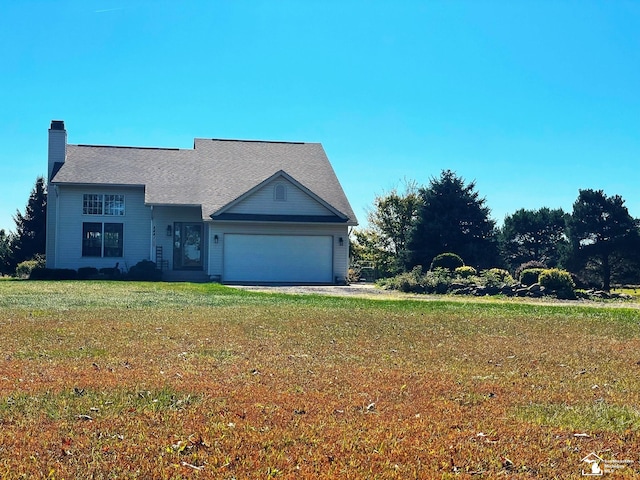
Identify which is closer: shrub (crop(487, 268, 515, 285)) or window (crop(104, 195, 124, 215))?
shrub (crop(487, 268, 515, 285))

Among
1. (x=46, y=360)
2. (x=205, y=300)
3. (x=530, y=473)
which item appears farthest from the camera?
(x=205, y=300)

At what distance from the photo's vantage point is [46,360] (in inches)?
280

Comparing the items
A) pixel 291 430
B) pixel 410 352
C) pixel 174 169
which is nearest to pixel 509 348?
pixel 410 352

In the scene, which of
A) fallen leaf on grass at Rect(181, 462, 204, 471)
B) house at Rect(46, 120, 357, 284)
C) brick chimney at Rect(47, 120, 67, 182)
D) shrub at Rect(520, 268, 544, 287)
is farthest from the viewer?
brick chimney at Rect(47, 120, 67, 182)

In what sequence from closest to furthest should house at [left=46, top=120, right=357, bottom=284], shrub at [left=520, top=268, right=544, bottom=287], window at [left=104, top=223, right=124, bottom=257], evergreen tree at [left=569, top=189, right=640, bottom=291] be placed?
1. shrub at [left=520, top=268, right=544, bottom=287]
2. house at [left=46, top=120, right=357, bottom=284]
3. window at [left=104, top=223, right=124, bottom=257]
4. evergreen tree at [left=569, top=189, right=640, bottom=291]

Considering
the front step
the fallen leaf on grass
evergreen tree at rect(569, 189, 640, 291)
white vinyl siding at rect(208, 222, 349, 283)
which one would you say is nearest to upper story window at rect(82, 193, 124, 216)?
the front step

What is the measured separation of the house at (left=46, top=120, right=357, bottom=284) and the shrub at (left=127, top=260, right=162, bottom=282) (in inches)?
34.3

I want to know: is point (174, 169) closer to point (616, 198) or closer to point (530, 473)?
point (616, 198)

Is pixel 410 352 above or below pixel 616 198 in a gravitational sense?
below

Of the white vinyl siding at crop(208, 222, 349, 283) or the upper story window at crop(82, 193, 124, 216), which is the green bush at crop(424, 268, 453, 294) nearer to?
the white vinyl siding at crop(208, 222, 349, 283)

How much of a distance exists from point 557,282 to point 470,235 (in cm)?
1182

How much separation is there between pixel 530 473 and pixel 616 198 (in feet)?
118

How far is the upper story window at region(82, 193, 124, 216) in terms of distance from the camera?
2875 cm

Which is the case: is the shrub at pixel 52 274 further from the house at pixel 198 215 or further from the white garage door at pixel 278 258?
the white garage door at pixel 278 258
